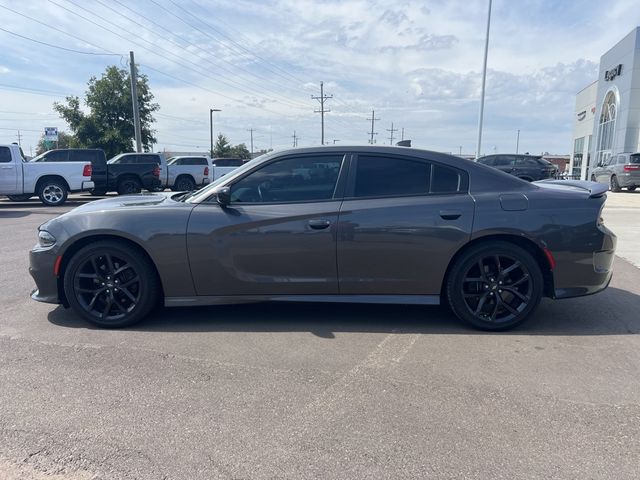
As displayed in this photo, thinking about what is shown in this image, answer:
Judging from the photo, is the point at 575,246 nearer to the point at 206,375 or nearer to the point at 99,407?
the point at 206,375

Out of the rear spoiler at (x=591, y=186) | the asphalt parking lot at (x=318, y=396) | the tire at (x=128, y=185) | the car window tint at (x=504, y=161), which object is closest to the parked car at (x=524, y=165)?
the car window tint at (x=504, y=161)

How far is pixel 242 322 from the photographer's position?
4.41m

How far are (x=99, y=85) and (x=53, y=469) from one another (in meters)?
36.7

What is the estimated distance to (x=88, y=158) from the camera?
1780 cm

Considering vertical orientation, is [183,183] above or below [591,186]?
below

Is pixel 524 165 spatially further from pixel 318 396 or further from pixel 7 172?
pixel 318 396

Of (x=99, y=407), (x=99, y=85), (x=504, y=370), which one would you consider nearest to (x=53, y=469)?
(x=99, y=407)

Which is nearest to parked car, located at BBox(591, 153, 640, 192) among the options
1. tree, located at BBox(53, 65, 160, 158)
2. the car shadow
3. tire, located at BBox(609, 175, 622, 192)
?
Answer: tire, located at BBox(609, 175, 622, 192)

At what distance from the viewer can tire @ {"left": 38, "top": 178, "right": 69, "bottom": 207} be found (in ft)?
50.3

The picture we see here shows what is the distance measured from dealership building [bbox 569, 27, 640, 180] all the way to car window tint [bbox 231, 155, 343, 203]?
102 ft

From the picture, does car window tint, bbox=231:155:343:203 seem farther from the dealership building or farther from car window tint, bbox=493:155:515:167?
the dealership building

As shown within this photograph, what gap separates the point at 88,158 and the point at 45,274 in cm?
1525

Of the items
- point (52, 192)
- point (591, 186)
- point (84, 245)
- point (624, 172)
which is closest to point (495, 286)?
point (591, 186)

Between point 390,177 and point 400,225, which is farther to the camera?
point 390,177
